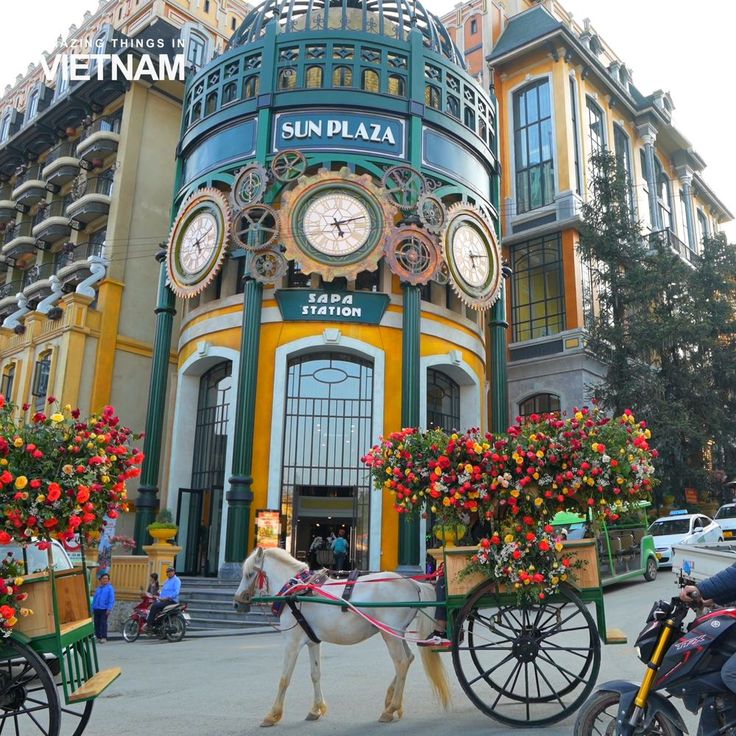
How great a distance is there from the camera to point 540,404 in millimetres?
33594

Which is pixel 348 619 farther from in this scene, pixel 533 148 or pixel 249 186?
pixel 533 148

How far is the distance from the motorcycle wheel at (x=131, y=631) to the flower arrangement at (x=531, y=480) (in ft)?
39.4

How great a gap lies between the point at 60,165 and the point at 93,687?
36.7 m

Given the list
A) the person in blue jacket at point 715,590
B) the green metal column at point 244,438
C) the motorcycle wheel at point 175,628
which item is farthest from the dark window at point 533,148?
the person in blue jacket at point 715,590

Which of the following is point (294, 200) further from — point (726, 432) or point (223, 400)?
point (726, 432)

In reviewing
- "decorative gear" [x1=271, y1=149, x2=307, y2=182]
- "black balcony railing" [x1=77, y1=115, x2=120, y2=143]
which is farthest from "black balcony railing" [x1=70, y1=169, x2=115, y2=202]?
"decorative gear" [x1=271, y1=149, x2=307, y2=182]

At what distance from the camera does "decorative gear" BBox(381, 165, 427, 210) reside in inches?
952

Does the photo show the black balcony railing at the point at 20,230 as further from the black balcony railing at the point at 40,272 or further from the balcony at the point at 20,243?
the black balcony railing at the point at 40,272

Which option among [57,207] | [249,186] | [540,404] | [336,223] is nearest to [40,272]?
[57,207]

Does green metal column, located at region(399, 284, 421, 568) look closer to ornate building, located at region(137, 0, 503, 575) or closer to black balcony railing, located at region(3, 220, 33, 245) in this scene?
ornate building, located at region(137, 0, 503, 575)

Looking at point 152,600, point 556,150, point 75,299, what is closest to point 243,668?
point 152,600

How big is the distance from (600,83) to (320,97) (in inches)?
789

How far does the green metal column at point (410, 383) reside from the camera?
2161 centimetres

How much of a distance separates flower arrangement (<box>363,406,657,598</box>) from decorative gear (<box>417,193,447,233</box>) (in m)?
17.0
